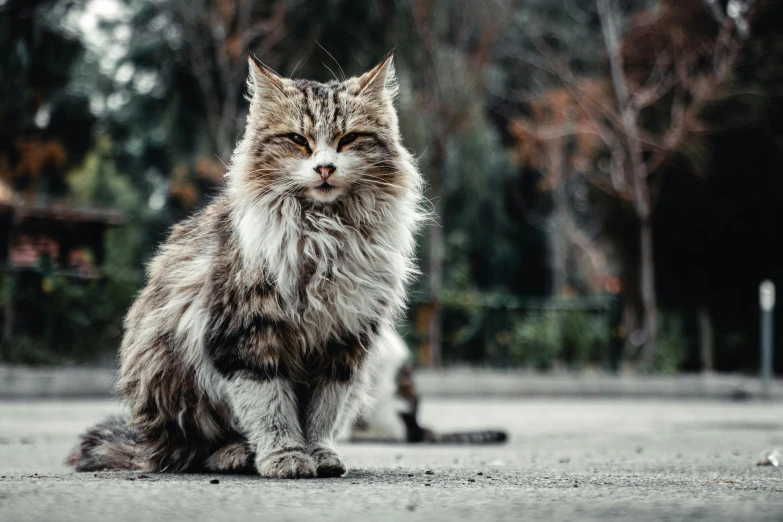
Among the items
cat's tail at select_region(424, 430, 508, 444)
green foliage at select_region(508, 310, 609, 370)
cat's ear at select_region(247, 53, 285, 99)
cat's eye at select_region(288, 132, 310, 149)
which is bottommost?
cat's tail at select_region(424, 430, 508, 444)

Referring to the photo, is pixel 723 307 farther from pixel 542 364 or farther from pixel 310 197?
pixel 310 197

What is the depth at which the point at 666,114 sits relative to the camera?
2220cm

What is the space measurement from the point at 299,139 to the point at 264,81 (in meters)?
0.41

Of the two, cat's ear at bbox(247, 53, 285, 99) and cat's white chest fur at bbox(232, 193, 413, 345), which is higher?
cat's ear at bbox(247, 53, 285, 99)

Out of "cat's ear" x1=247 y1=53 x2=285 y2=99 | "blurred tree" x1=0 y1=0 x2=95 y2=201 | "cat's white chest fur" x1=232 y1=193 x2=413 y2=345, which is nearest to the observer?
"cat's white chest fur" x1=232 y1=193 x2=413 y2=345

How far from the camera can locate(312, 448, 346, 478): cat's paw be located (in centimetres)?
414

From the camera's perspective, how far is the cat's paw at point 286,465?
4.01m

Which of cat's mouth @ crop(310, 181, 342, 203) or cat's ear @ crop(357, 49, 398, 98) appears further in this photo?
cat's ear @ crop(357, 49, 398, 98)

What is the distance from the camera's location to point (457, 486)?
3.78 m

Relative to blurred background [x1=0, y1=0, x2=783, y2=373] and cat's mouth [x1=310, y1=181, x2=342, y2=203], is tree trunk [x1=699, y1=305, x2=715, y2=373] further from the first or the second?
cat's mouth [x1=310, y1=181, x2=342, y2=203]

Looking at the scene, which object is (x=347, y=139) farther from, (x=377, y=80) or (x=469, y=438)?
(x=469, y=438)

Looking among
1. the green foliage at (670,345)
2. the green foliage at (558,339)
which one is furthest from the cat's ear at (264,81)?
the green foliage at (670,345)

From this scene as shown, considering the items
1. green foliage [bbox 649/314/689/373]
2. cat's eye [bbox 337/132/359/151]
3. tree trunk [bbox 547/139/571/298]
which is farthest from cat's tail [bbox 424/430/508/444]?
tree trunk [bbox 547/139/571/298]

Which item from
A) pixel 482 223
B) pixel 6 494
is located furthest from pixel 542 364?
pixel 6 494
